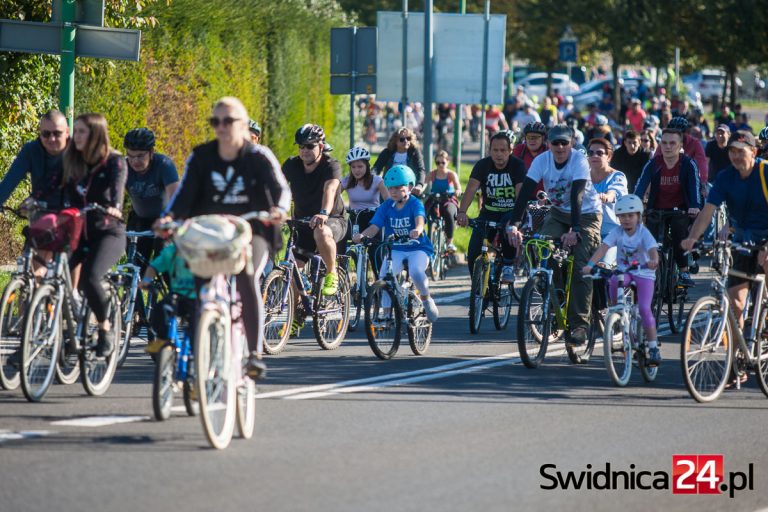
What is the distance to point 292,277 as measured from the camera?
41.9ft

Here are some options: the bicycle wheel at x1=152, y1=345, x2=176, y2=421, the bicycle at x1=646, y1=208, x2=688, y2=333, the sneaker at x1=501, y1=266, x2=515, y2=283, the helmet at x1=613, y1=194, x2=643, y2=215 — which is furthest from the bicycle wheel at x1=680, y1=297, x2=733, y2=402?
the bicycle at x1=646, y1=208, x2=688, y2=333

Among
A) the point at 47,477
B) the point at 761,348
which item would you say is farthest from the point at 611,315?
the point at 47,477

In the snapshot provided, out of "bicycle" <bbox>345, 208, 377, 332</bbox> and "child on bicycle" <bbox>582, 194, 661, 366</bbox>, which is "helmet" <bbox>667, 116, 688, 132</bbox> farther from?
"child on bicycle" <bbox>582, 194, 661, 366</bbox>

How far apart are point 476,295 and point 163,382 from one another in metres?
6.05

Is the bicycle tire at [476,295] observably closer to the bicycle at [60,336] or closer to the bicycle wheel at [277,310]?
the bicycle wheel at [277,310]

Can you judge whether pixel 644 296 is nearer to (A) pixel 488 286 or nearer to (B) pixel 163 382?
(A) pixel 488 286

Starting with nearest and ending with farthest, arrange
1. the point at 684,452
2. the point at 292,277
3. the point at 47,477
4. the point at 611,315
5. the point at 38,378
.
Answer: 1. the point at 47,477
2. the point at 684,452
3. the point at 38,378
4. the point at 611,315
5. the point at 292,277

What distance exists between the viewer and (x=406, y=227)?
492 inches

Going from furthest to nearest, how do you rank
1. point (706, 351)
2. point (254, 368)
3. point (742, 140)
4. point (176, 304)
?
point (742, 140)
point (706, 351)
point (176, 304)
point (254, 368)

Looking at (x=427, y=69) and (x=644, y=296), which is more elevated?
(x=427, y=69)

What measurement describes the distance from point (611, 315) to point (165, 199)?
3575 millimetres

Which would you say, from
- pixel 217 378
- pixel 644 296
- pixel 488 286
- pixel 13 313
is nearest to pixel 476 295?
pixel 488 286

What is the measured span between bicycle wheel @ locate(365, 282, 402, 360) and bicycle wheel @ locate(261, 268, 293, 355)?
0.90 m

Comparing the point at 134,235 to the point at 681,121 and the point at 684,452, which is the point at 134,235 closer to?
the point at 684,452
